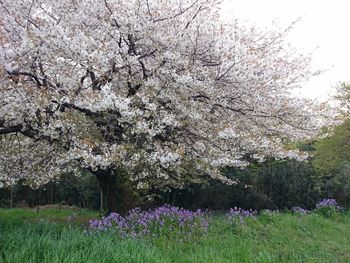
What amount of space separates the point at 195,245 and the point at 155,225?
1.03 m

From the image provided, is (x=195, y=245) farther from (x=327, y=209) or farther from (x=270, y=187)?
(x=270, y=187)

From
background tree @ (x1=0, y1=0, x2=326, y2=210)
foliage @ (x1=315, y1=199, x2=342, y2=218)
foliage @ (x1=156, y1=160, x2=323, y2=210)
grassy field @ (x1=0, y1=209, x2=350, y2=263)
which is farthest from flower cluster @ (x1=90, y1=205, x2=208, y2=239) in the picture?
foliage @ (x1=156, y1=160, x2=323, y2=210)

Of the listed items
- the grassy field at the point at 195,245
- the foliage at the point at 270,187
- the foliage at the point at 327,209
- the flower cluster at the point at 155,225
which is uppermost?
the foliage at the point at 270,187

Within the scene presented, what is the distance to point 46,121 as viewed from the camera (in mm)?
6551

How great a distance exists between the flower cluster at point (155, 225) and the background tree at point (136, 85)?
66 cm

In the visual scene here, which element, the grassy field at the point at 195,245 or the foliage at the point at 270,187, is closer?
the grassy field at the point at 195,245

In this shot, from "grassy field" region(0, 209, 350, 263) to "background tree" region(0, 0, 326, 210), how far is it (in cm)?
114

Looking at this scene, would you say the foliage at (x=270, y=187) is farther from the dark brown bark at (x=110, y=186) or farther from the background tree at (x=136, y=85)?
the background tree at (x=136, y=85)

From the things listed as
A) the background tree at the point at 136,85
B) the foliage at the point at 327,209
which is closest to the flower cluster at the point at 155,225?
the background tree at the point at 136,85

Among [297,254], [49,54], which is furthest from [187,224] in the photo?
[49,54]

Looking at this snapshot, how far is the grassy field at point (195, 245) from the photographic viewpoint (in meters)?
4.58

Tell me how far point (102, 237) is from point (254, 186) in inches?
297

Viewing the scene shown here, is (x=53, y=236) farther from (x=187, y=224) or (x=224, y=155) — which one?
(x=224, y=155)

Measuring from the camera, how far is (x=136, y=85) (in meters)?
7.23
